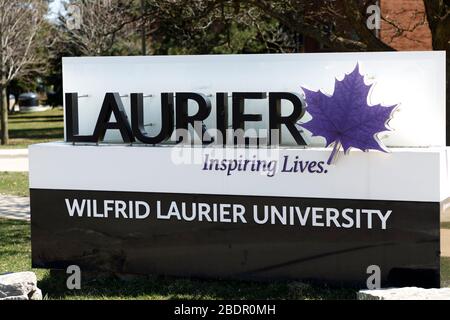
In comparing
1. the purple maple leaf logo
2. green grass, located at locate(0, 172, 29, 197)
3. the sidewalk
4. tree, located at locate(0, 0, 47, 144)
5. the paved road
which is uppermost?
tree, located at locate(0, 0, 47, 144)

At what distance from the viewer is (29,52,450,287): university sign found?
654cm

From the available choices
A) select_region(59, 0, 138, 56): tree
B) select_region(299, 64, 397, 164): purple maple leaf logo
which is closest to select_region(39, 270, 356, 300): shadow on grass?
select_region(299, 64, 397, 164): purple maple leaf logo

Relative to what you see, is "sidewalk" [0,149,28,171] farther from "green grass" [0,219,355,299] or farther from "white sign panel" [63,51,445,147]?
"green grass" [0,219,355,299]

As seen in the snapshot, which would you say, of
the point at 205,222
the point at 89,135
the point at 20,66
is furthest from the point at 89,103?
the point at 20,66

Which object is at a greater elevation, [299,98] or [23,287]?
[299,98]

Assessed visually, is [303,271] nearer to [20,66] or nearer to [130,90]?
[130,90]

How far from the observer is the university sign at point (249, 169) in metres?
→ 6.54

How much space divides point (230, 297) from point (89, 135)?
221cm

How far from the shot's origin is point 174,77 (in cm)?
736

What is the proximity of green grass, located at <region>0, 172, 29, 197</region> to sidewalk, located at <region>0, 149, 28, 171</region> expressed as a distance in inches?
47.1

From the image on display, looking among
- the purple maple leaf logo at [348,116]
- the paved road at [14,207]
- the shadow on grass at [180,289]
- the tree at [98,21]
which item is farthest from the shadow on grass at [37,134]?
the purple maple leaf logo at [348,116]

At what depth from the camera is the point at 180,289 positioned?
6961 mm

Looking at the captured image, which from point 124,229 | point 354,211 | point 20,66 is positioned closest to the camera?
point 354,211

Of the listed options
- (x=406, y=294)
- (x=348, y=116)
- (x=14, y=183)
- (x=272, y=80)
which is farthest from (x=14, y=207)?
(x=406, y=294)
